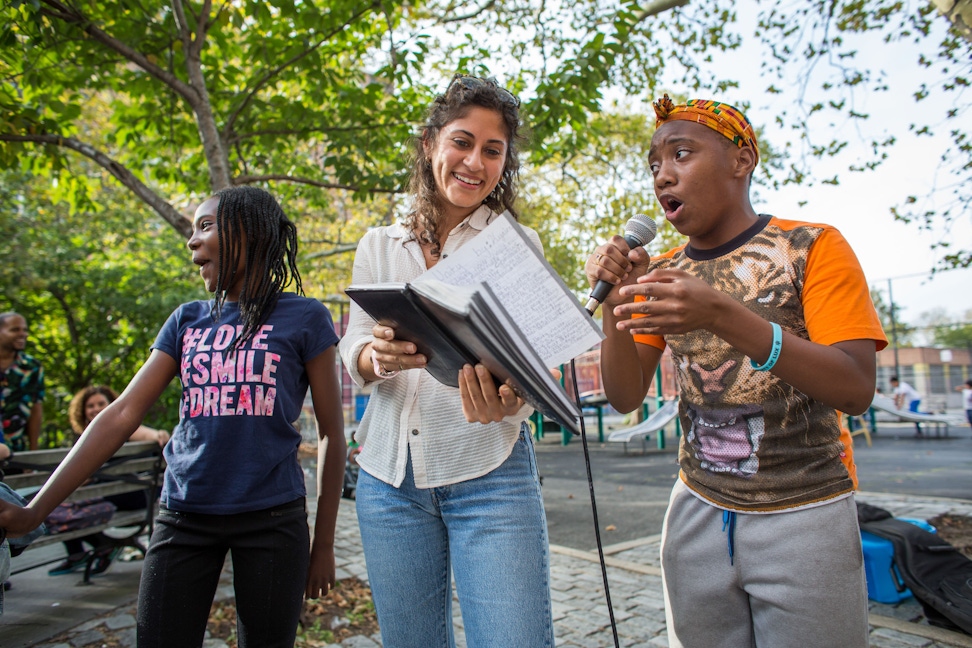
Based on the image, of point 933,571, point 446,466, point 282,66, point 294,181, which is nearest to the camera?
point 446,466

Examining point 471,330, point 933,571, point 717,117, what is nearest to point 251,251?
point 471,330

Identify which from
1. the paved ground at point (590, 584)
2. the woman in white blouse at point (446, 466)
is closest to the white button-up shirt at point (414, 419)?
the woman in white blouse at point (446, 466)

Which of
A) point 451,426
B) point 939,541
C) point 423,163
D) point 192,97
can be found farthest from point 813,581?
point 192,97

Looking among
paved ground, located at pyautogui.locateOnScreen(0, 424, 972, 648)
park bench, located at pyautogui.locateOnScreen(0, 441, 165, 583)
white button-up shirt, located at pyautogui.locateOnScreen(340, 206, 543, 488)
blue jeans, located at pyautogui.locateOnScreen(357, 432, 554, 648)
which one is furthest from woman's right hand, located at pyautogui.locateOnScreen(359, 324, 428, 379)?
park bench, located at pyautogui.locateOnScreen(0, 441, 165, 583)

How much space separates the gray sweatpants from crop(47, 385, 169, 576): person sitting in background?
4.54m

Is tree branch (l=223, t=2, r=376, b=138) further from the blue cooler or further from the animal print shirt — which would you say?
the blue cooler

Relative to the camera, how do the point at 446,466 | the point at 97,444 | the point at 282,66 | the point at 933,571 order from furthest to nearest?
the point at 282,66 < the point at 933,571 < the point at 97,444 < the point at 446,466

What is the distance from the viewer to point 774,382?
162cm

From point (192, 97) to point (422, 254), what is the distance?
11.1 feet

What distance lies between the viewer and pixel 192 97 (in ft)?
14.7

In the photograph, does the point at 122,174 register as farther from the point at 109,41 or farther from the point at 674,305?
the point at 674,305

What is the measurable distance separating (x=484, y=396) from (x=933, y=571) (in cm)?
391

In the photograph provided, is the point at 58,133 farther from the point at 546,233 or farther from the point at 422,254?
the point at 546,233

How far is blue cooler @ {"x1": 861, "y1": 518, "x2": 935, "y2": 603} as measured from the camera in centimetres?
419
